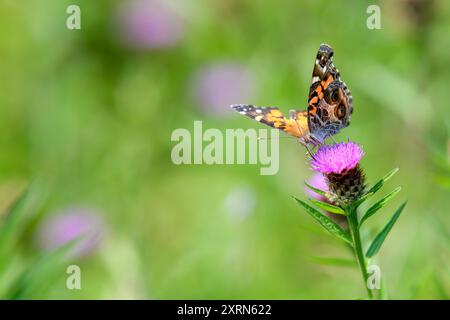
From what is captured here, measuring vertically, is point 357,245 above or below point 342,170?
below

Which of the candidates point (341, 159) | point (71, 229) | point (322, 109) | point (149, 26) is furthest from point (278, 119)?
point (149, 26)

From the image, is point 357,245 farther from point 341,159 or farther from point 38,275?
point 38,275

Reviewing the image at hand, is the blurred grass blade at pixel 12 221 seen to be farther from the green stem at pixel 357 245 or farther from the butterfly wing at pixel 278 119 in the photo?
the green stem at pixel 357 245

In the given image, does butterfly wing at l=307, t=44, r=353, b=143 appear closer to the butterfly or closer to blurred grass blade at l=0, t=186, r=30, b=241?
the butterfly

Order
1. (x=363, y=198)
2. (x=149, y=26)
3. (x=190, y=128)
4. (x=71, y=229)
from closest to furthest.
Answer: (x=363, y=198)
(x=71, y=229)
(x=190, y=128)
(x=149, y=26)

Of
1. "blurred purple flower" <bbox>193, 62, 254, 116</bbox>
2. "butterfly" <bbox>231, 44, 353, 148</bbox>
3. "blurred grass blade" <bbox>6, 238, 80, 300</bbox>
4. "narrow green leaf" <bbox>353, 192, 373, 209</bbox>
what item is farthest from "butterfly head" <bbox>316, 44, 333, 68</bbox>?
"blurred purple flower" <bbox>193, 62, 254, 116</bbox>

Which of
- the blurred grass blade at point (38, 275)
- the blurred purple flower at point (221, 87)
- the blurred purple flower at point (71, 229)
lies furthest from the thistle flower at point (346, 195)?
the blurred purple flower at point (221, 87)

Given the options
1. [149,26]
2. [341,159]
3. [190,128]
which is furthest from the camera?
[149,26]
